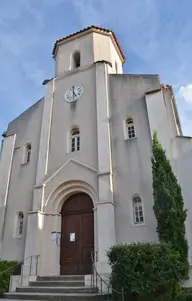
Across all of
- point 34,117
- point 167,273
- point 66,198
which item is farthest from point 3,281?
point 34,117

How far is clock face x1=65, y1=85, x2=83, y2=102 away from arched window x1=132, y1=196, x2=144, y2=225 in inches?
315

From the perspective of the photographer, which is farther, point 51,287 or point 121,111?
point 121,111

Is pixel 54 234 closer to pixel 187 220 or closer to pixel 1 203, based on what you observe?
pixel 1 203

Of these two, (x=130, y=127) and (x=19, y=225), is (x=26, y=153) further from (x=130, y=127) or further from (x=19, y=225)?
(x=130, y=127)

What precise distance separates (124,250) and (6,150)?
12011mm

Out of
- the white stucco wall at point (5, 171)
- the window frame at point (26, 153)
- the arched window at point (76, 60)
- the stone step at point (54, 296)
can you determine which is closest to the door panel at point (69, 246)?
the stone step at point (54, 296)

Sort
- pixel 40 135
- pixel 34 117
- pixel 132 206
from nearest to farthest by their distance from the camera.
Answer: pixel 132 206 → pixel 40 135 → pixel 34 117

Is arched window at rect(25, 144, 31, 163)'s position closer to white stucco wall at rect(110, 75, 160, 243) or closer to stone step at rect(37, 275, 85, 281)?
white stucco wall at rect(110, 75, 160, 243)

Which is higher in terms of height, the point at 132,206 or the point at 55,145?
the point at 55,145

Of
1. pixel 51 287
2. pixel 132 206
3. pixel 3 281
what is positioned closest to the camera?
pixel 51 287

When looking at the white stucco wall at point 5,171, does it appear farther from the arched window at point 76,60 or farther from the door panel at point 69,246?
the arched window at point 76,60

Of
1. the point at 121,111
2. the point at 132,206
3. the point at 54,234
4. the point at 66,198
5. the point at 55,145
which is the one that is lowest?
Result: the point at 54,234

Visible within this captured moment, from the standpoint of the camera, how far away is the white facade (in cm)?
1294

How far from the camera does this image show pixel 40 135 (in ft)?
57.0
